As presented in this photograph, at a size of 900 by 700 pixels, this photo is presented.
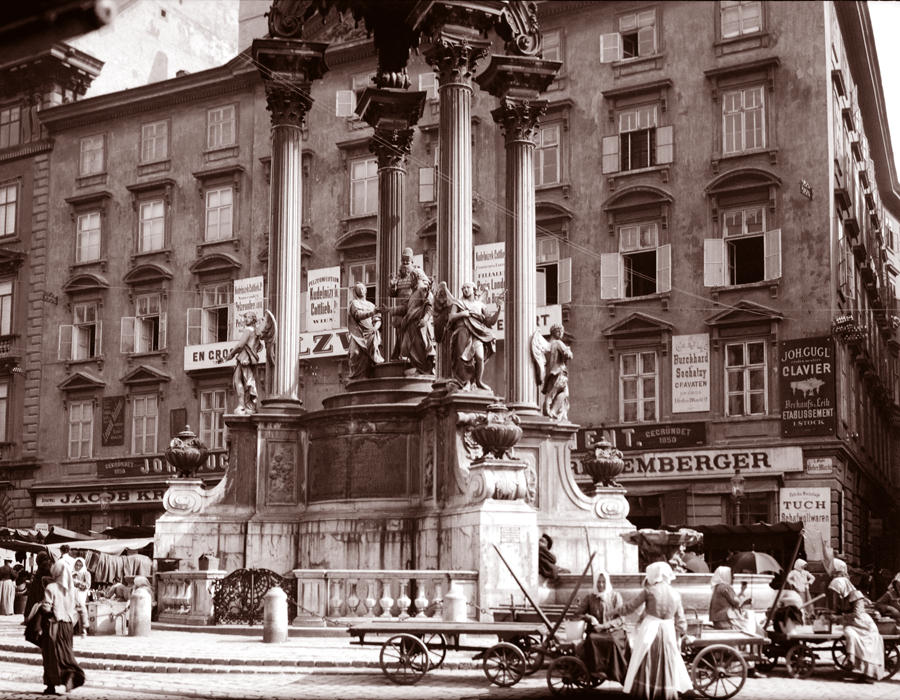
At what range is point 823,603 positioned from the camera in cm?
3155

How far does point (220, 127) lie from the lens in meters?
52.3

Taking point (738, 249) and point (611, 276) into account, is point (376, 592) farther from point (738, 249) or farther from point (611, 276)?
point (611, 276)

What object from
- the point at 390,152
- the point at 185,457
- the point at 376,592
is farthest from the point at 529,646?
the point at 390,152

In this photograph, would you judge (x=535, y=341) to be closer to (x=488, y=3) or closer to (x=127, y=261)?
(x=488, y=3)

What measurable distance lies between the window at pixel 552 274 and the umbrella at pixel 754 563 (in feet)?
74.5

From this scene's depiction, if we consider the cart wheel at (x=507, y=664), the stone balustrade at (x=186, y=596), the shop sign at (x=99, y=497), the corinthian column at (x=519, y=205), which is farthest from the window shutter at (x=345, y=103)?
the cart wheel at (x=507, y=664)

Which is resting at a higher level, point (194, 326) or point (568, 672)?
point (194, 326)

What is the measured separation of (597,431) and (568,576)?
20.5 m

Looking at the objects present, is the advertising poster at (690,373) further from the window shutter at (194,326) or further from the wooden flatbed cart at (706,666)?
the wooden flatbed cart at (706,666)

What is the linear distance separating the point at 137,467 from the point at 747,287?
2464cm

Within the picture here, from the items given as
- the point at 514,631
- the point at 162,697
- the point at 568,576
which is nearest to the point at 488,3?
the point at 568,576

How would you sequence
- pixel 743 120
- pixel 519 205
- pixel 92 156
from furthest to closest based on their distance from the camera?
pixel 92 156 → pixel 743 120 → pixel 519 205

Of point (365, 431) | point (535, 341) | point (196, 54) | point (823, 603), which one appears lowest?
point (823, 603)

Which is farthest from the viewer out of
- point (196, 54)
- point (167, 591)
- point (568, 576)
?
point (196, 54)
